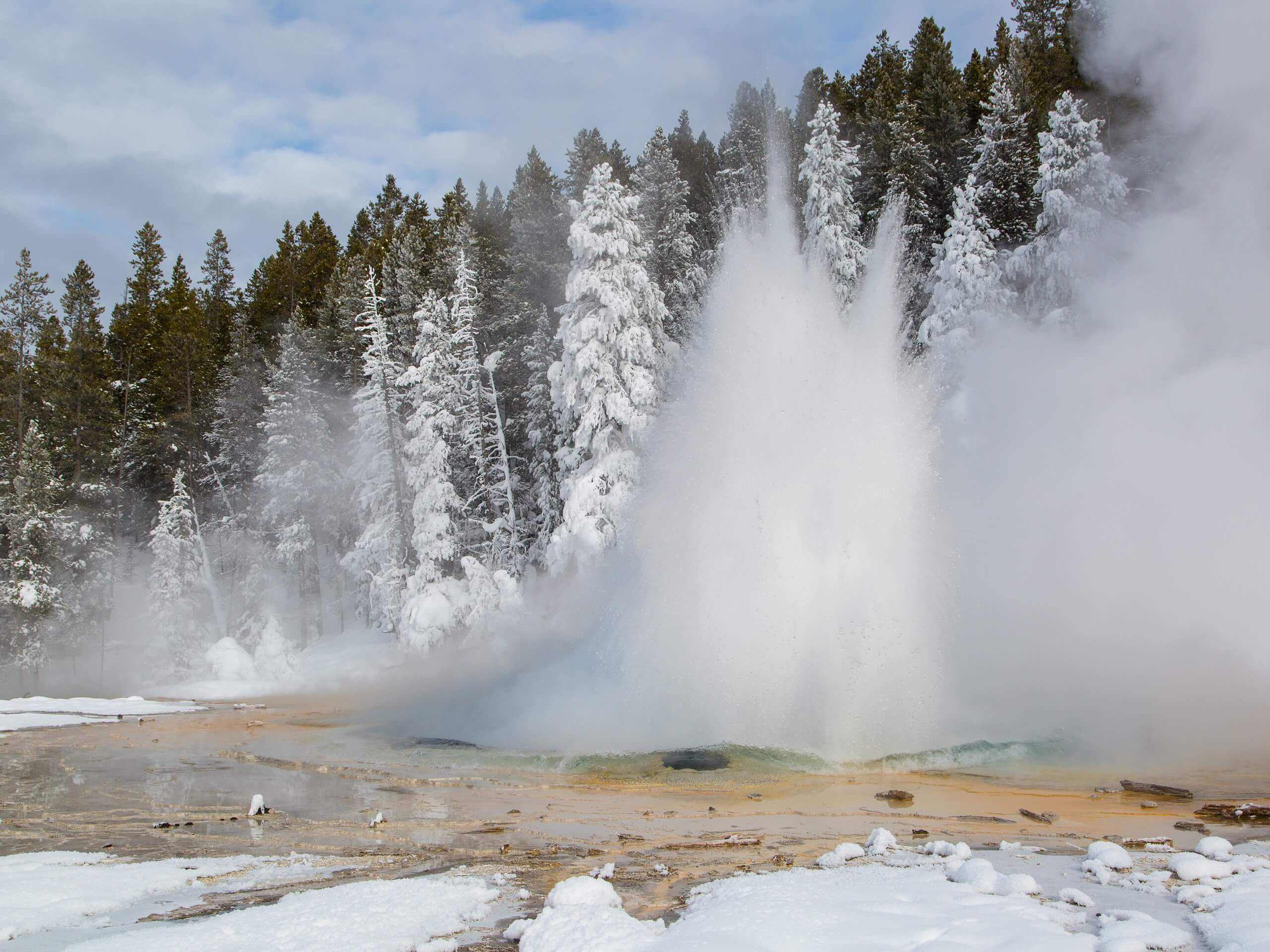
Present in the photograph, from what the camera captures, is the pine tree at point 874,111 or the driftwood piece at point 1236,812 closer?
the driftwood piece at point 1236,812

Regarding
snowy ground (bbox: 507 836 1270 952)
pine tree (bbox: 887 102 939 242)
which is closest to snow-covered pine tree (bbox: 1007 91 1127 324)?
pine tree (bbox: 887 102 939 242)

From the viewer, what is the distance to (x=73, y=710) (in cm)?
2473

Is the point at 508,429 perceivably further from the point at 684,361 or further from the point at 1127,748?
the point at 1127,748

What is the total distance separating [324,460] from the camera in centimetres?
3784

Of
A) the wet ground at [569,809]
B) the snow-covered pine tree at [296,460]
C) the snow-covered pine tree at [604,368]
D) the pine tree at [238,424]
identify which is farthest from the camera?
the pine tree at [238,424]

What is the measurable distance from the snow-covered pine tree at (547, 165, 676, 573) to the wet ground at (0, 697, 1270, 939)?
867cm

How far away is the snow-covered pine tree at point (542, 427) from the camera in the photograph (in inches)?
1193

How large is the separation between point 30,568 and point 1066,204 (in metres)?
38.9

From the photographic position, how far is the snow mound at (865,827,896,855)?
7.33m

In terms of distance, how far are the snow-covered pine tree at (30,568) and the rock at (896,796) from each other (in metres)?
36.5

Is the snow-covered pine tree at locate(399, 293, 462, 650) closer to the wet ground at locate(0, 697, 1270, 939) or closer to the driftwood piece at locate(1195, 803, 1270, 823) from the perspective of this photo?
the wet ground at locate(0, 697, 1270, 939)

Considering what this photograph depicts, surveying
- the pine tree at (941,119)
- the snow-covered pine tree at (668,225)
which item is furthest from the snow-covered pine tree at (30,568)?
the pine tree at (941,119)

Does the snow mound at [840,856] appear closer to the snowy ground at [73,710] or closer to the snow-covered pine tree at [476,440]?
the snowy ground at [73,710]

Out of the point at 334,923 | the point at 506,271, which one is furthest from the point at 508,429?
the point at 334,923
